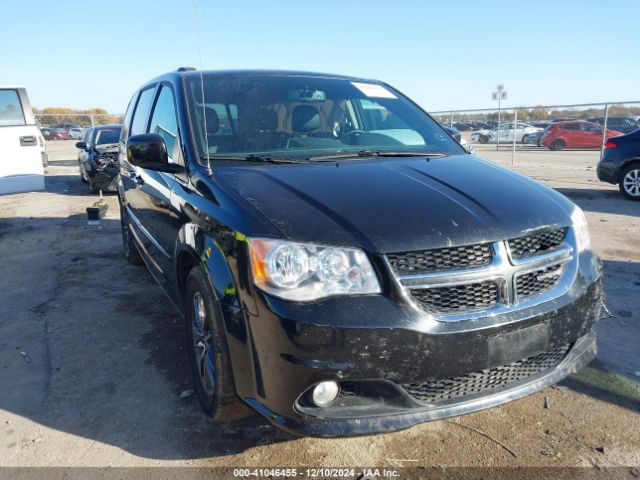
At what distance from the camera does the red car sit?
927 inches

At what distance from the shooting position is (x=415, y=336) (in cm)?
205

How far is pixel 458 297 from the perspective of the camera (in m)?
2.14

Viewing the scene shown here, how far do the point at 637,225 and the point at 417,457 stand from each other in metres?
6.34

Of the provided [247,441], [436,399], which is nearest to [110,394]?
[247,441]

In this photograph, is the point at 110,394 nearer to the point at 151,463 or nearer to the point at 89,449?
the point at 89,449

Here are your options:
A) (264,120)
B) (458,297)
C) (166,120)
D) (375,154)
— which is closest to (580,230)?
(458,297)

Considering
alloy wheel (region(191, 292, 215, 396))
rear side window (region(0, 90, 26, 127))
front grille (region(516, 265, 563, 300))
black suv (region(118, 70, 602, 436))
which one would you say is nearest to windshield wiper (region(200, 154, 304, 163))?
black suv (region(118, 70, 602, 436))

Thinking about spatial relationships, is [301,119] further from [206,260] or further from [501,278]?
[501,278]

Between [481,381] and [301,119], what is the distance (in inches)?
76.5

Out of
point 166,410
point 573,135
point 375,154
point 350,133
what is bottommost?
point 166,410

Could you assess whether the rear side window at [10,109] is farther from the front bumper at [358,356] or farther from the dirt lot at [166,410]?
the front bumper at [358,356]

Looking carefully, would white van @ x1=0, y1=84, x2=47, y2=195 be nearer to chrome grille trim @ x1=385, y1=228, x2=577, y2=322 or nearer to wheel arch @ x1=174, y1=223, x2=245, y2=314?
wheel arch @ x1=174, y1=223, x2=245, y2=314

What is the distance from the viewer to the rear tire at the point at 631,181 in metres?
Result: 9.32

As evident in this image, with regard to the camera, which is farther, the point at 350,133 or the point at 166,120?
the point at 166,120
